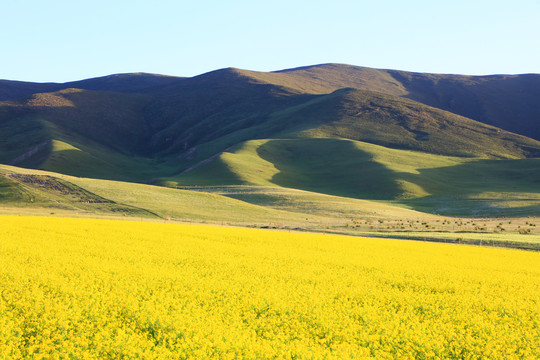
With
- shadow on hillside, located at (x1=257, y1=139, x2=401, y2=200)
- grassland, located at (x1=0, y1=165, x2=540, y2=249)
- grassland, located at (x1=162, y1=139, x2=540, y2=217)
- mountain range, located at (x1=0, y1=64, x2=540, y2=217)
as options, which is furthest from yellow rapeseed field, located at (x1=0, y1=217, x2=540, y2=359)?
shadow on hillside, located at (x1=257, y1=139, x2=401, y2=200)

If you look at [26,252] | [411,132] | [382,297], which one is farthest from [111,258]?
[411,132]

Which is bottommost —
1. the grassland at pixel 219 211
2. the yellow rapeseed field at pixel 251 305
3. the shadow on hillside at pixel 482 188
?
the grassland at pixel 219 211

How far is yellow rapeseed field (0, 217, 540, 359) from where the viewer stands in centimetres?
986

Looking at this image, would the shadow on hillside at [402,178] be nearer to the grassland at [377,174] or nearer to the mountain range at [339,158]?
the grassland at [377,174]

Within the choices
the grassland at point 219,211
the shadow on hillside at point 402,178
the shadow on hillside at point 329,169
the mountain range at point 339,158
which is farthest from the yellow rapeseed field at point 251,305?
the shadow on hillside at point 329,169

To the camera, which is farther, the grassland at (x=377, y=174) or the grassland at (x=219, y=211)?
the grassland at (x=377, y=174)

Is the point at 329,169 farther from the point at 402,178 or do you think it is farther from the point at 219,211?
the point at 219,211

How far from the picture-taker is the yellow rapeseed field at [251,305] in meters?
9.86

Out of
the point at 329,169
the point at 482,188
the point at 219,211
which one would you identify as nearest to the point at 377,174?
the point at 329,169

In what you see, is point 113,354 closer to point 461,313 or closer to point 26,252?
point 461,313

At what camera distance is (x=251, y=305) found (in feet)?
43.4

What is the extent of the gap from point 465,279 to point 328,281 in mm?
6197

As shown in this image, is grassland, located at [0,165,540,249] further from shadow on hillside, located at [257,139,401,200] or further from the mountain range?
shadow on hillside, located at [257,139,401,200]

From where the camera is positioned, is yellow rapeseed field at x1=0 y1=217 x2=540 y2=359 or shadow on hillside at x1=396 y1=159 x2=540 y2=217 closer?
yellow rapeseed field at x1=0 y1=217 x2=540 y2=359
